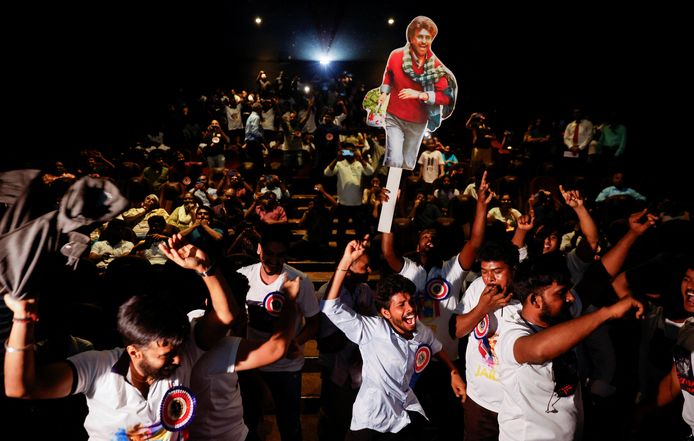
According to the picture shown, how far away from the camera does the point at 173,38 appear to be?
20266mm

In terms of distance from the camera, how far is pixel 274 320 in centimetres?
385

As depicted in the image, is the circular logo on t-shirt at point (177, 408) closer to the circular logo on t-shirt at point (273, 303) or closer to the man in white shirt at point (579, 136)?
the circular logo on t-shirt at point (273, 303)

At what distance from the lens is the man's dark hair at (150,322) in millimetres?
2270

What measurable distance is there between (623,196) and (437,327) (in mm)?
6988

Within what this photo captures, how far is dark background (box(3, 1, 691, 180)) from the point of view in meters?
12.4

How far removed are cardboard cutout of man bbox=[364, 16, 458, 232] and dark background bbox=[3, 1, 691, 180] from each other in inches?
377

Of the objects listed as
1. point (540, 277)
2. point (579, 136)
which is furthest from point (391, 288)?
point (579, 136)

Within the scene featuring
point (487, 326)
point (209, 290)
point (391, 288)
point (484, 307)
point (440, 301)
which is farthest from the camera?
point (440, 301)

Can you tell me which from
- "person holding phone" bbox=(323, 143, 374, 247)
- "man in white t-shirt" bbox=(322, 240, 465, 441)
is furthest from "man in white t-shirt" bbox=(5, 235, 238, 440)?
"person holding phone" bbox=(323, 143, 374, 247)

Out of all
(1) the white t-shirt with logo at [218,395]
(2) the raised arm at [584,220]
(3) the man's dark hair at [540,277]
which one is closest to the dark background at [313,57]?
(2) the raised arm at [584,220]

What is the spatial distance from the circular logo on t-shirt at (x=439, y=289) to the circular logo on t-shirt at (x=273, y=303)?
136 cm

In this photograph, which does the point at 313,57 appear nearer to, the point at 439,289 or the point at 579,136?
the point at 579,136

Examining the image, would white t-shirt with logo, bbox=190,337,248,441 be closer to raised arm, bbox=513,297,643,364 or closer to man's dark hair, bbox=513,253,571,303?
raised arm, bbox=513,297,643,364

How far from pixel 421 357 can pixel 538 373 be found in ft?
2.70
